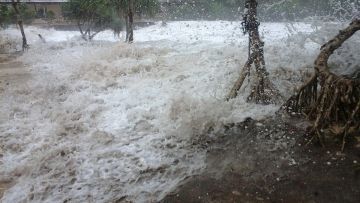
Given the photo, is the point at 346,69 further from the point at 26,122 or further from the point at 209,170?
the point at 26,122

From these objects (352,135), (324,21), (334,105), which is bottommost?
(352,135)

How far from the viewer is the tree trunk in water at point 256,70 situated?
746 centimetres

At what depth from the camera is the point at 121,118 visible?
7.80 meters

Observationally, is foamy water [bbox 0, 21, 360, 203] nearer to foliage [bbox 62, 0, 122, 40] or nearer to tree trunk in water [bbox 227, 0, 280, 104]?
tree trunk in water [bbox 227, 0, 280, 104]

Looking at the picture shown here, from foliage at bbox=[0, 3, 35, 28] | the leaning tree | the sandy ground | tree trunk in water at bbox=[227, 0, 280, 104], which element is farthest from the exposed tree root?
foliage at bbox=[0, 3, 35, 28]

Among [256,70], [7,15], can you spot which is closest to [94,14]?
[7,15]

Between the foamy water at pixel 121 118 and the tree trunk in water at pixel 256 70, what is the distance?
0.24m

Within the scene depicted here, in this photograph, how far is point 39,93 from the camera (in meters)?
9.91

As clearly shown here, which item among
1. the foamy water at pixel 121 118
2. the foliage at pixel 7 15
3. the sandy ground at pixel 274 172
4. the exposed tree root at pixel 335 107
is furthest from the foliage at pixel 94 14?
the exposed tree root at pixel 335 107

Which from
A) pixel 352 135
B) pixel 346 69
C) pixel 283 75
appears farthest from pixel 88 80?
pixel 352 135

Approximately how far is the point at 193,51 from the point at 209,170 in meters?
8.79

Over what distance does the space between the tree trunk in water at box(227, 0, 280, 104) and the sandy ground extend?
1260 mm

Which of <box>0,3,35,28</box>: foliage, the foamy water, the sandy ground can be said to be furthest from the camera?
<box>0,3,35,28</box>: foliage

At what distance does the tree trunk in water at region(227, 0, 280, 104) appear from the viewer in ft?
24.5
